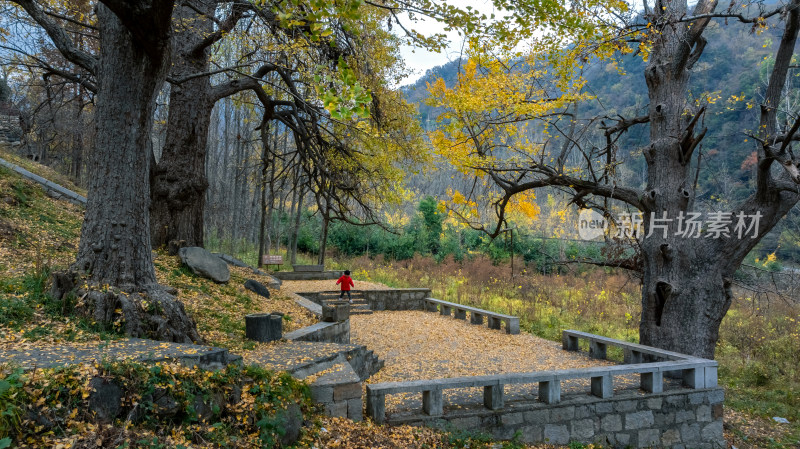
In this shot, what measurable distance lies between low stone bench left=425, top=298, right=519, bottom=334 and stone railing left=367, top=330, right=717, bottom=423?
2849 mm

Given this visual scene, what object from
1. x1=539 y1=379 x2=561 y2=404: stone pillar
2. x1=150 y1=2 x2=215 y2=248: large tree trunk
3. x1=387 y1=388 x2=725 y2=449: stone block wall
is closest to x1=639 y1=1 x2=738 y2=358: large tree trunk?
x1=387 y1=388 x2=725 y2=449: stone block wall

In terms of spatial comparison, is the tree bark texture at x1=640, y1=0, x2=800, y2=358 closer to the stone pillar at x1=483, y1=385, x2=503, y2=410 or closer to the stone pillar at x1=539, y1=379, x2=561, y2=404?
the stone pillar at x1=539, y1=379, x2=561, y2=404

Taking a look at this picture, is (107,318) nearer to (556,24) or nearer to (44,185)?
(556,24)

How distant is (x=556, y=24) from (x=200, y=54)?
689cm

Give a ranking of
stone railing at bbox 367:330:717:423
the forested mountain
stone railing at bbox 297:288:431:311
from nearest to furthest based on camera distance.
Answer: stone railing at bbox 367:330:717:423
stone railing at bbox 297:288:431:311
the forested mountain

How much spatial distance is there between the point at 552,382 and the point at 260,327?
372cm

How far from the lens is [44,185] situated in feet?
34.9

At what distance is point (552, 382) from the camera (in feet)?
18.3

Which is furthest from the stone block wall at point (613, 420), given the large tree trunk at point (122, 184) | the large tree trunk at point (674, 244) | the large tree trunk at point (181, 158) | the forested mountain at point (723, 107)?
the forested mountain at point (723, 107)

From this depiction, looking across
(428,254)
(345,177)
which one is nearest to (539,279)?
(428,254)

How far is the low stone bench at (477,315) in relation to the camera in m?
10.1

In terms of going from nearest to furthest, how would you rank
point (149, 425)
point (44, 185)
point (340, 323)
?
point (149, 425), point (340, 323), point (44, 185)

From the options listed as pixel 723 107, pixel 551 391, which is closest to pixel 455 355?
pixel 551 391

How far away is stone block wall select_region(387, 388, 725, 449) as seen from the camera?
522 centimetres
